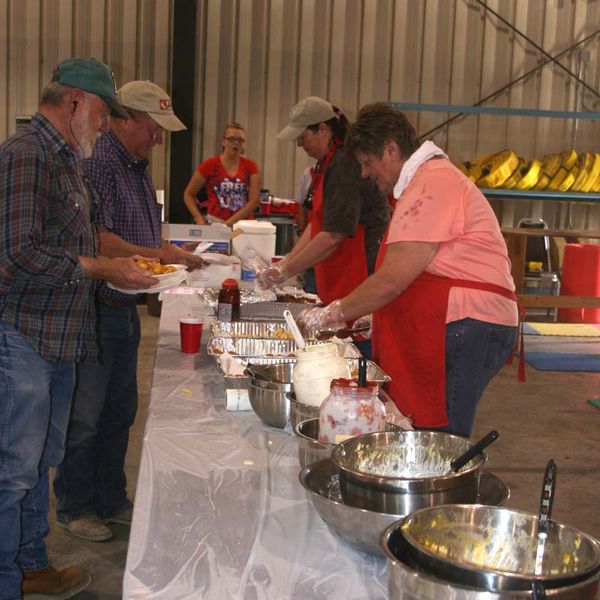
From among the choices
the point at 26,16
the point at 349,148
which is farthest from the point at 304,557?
the point at 26,16

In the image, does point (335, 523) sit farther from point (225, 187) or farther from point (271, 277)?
point (225, 187)

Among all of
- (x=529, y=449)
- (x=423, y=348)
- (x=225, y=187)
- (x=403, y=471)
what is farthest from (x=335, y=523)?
(x=225, y=187)

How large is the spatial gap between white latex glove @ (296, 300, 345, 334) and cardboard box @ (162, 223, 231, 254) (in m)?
2.42

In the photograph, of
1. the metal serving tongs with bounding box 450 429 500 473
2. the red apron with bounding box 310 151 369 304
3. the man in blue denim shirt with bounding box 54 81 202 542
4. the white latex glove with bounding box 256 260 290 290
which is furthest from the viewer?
the white latex glove with bounding box 256 260 290 290

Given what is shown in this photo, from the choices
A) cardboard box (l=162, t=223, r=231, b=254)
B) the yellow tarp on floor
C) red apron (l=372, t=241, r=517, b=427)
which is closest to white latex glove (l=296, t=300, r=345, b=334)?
red apron (l=372, t=241, r=517, b=427)

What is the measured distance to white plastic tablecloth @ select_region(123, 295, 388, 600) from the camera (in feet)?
4.92

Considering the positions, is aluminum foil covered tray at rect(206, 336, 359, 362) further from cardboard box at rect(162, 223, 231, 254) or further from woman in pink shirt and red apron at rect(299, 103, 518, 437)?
cardboard box at rect(162, 223, 231, 254)

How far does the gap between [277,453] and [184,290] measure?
8.30 feet

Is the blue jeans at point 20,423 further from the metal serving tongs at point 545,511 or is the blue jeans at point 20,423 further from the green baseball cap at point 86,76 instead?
the metal serving tongs at point 545,511

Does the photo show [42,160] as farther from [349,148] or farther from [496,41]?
[496,41]

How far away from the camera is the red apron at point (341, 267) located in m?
3.98

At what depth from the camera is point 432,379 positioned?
2725mm

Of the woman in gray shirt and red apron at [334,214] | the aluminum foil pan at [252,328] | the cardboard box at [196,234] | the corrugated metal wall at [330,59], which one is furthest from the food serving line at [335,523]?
the corrugated metal wall at [330,59]

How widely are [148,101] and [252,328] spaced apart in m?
0.96
